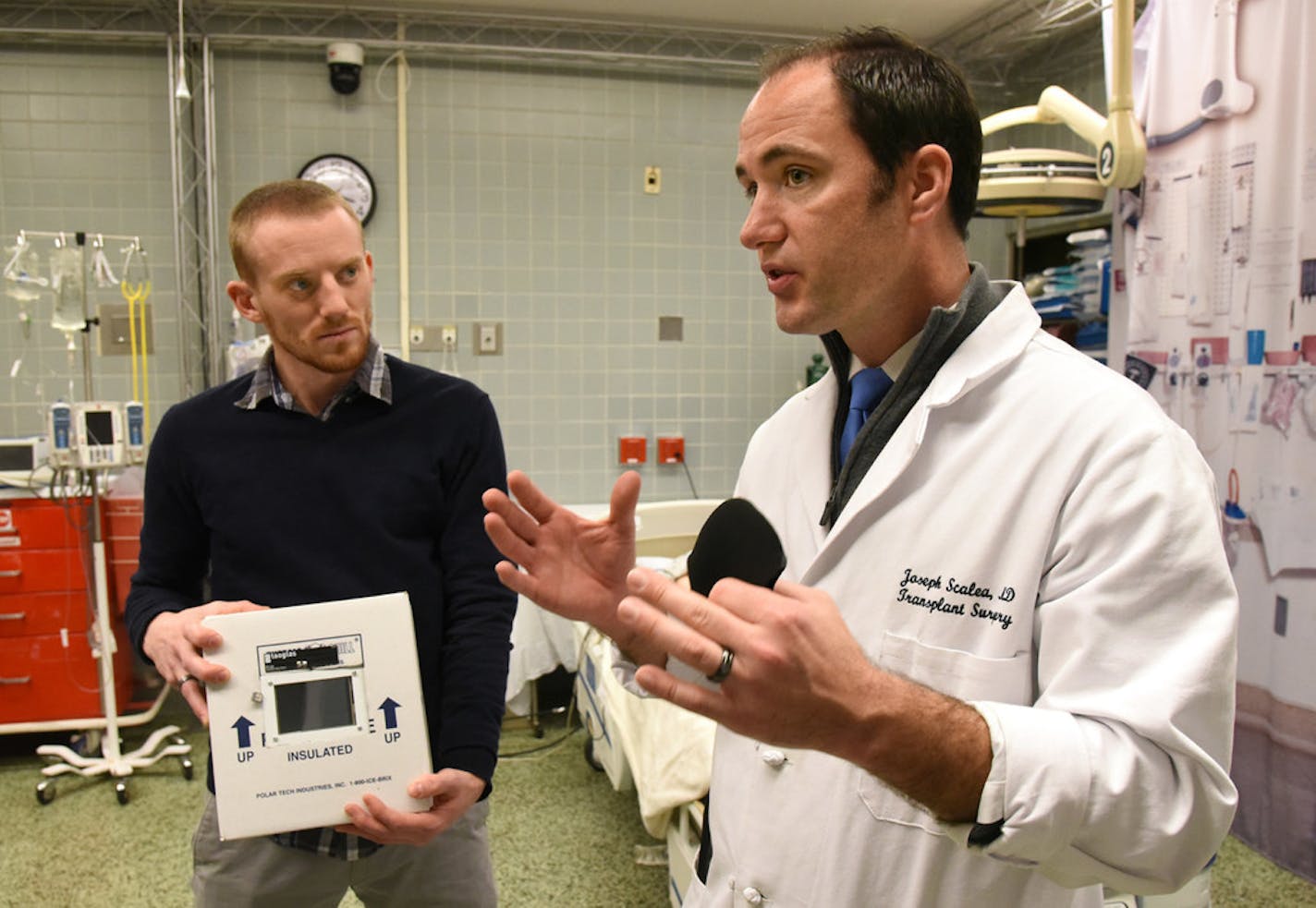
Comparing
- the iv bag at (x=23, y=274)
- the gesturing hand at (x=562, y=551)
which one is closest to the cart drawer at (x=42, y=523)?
the iv bag at (x=23, y=274)

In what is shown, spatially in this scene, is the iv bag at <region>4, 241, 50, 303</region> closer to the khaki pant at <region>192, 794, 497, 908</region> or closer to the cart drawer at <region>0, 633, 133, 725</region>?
the cart drawer at <region>0, 633, 133, 725</region>

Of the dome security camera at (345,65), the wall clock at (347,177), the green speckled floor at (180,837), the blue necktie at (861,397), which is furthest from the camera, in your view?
the wall clock at (347,177)

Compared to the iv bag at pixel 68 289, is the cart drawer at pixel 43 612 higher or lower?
lower

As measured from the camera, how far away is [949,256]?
1104 mm

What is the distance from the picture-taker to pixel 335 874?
140 cm

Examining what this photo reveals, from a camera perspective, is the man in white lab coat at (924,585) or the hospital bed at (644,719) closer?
the man in white lab coat at (924,585)

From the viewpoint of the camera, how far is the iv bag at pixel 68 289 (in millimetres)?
3314

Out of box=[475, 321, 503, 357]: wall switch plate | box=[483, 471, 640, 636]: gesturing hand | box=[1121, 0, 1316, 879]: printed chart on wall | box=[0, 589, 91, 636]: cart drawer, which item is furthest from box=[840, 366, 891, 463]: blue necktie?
box=[475, 321, 503, 357]: wall switch plate

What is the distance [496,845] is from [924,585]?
90.2 inches

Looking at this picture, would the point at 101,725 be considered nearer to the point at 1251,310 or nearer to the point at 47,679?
the point at 47,679

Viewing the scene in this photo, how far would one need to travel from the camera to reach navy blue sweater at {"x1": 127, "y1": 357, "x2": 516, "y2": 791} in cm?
136

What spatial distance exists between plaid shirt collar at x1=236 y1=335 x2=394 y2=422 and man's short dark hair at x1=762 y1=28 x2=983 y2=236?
0.70 meters

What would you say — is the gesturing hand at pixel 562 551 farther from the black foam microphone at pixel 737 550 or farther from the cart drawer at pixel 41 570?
the cart drawer at pixel 41 570

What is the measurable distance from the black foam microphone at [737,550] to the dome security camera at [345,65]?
11.8 feet
